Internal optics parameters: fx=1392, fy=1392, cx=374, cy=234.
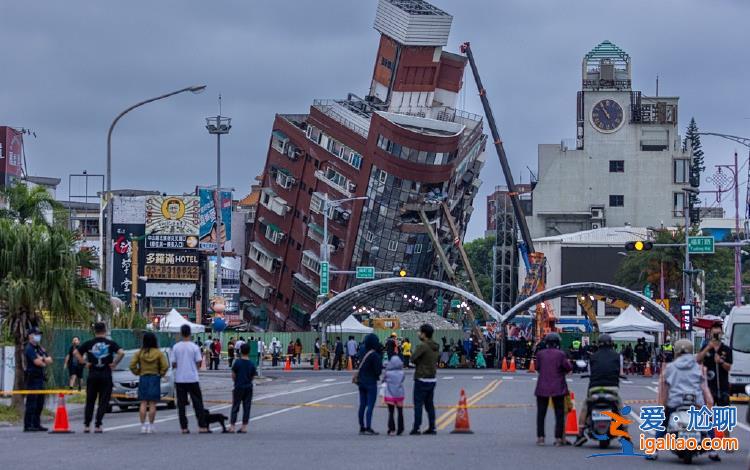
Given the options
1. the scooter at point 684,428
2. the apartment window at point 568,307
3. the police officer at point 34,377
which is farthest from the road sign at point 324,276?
the scooter at point 684,428

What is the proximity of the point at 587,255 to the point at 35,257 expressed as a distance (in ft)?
304

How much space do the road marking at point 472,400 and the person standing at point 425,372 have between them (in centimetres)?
255

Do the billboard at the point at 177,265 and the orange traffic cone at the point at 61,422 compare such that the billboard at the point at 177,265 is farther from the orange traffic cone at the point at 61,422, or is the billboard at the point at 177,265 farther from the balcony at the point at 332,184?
the orange traffic cone at the point at 61,422

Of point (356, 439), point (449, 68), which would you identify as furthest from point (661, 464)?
point (449, 68)

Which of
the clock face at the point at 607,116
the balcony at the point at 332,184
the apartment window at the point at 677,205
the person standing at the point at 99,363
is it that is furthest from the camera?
the clock face at the point at 607,116

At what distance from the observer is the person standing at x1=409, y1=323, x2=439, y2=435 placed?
22.5 meters

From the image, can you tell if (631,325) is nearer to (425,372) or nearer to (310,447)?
(425,372)

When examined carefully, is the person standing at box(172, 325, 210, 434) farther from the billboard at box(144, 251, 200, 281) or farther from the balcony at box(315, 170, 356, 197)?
the billboard at box(144, 251, 200, 281)

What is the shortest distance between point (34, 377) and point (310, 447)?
6325 millimetres

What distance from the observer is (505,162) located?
102688 millimetres

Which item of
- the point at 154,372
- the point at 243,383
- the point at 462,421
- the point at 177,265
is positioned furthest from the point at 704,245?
the point at 177,265

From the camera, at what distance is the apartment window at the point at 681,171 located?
124 meters

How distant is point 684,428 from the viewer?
18.1 m

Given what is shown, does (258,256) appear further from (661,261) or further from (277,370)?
(277,370)
